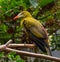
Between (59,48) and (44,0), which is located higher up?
(44,0)

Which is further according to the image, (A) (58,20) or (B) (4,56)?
(A) (58,20)

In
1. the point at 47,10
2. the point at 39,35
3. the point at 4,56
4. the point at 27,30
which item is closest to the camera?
the point at 4,56

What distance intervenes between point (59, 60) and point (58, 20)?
1186 mm

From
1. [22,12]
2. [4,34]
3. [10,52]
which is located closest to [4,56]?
[10,52]

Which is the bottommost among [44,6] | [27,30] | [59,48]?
[59,48]

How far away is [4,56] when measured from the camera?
1707 mm

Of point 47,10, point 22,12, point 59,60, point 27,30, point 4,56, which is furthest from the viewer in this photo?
point 47,10

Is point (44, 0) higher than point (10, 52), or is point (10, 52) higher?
point (44, 0)

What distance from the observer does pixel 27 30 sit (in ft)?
6.86

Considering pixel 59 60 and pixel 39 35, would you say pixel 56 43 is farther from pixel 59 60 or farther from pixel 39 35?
pixel 59 60

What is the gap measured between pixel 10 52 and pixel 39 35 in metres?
0.42

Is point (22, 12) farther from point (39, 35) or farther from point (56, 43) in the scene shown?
point (56, 43)

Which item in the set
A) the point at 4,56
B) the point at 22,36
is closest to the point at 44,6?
the point at 22,36

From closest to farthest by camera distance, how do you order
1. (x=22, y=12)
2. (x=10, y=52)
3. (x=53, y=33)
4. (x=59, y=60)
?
(x=59, y=60), (x=10, y=52), (x=22, y=12), (x=53, y=33)
